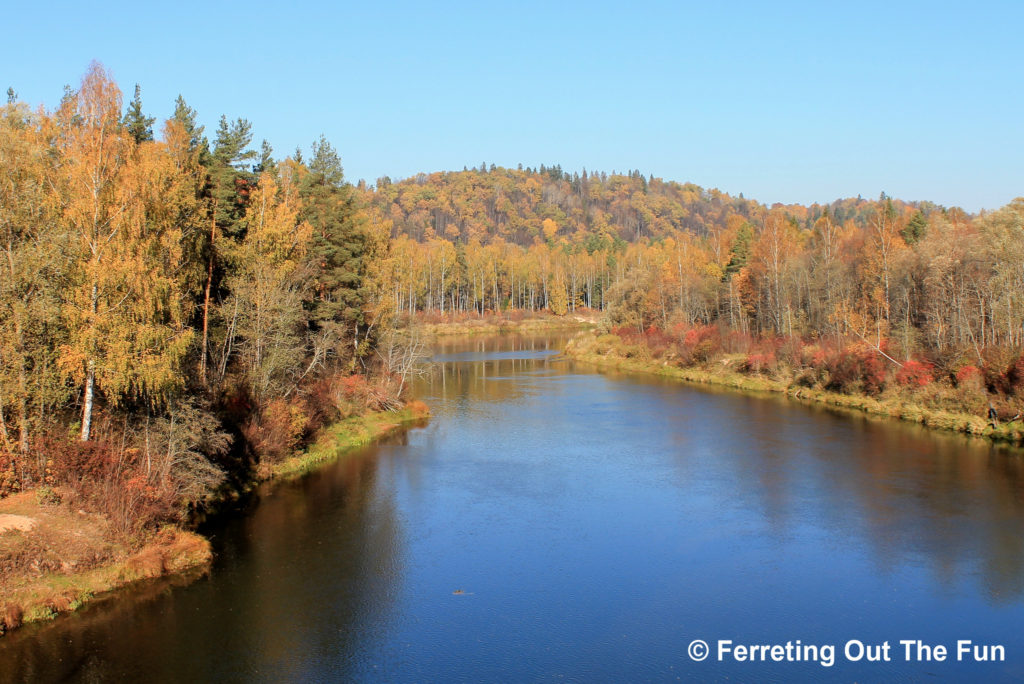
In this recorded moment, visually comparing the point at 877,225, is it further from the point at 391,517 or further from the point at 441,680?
the point at 441,680

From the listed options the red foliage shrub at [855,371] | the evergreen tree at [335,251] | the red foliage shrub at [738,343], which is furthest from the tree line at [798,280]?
the evergreen tree at [335,251]

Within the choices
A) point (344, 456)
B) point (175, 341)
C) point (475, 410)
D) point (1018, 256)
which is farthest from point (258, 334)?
point (1018, 256)

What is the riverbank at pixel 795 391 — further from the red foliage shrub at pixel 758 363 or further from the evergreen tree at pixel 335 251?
the evergreen tree at pixel 335 251

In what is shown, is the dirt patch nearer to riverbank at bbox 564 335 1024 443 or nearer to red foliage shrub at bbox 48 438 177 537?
red foliage shrub at bbox 48 438 177 537

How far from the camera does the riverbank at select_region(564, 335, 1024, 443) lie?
3275 centimetres

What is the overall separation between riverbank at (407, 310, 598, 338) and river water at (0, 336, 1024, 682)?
218 feet

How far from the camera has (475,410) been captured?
41875 millimetres

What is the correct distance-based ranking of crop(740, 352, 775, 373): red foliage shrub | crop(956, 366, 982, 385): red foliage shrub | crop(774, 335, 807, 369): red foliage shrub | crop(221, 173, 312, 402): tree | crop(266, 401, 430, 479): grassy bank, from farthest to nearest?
crop(740, 352, 775, 373): red foliage shrub < crop(774, 335, 807, 369): red foliage shrub < crop(956, 366, 982, 385): red foliage shrub < crop(266, 401, 430, 479): grassy bank < crop(221, 173, 312, 402): tree

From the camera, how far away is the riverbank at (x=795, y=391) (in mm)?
32750

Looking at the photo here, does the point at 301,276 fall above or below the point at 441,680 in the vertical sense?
above

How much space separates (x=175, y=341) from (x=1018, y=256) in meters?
38.1

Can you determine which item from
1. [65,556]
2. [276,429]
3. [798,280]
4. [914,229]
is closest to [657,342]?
[798,280]

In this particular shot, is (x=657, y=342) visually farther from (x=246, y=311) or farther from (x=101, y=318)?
(x=101, y=318)

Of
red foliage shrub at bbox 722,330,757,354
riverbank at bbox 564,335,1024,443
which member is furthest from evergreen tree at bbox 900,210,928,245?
riverbank at bbox 564,335,1024,443
